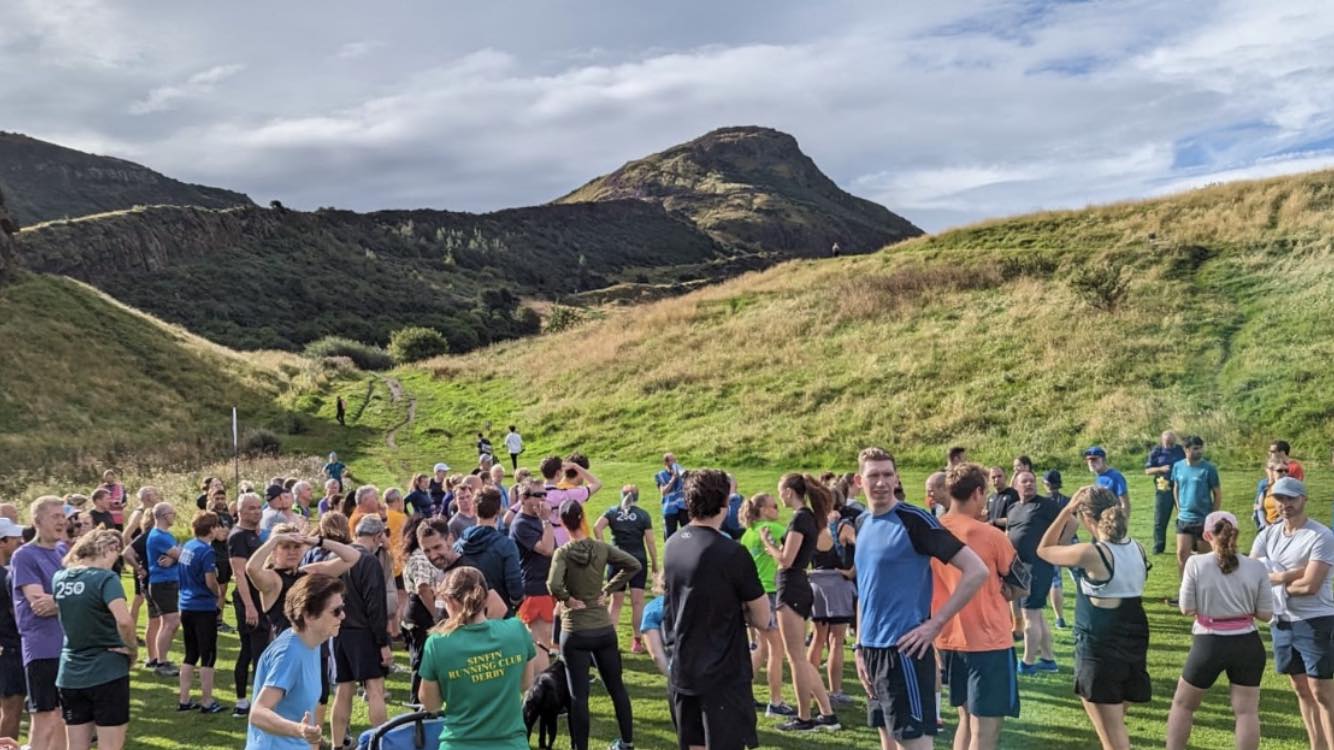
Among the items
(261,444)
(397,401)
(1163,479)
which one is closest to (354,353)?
(397,401)

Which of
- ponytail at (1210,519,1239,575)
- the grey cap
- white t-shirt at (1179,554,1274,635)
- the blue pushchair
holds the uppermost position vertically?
the grey cap

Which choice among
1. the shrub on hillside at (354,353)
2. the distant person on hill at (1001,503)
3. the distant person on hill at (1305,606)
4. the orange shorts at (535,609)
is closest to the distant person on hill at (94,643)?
the orange shorts at (535,609)

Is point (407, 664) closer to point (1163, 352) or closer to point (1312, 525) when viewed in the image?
point (1312, 525)

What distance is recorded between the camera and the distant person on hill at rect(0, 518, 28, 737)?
7.61m

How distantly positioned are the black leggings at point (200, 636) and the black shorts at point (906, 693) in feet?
21.2

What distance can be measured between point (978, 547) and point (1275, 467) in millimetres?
6680

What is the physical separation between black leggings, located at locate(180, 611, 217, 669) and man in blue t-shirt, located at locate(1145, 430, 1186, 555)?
521 inches

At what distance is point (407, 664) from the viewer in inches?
429

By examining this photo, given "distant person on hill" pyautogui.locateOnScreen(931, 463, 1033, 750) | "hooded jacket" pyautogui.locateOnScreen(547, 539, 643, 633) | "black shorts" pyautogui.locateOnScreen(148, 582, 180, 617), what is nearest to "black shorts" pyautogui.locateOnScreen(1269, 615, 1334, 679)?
"distant person on hill" pyautogui.locateOnScreen(931, 463, 1033, 750)

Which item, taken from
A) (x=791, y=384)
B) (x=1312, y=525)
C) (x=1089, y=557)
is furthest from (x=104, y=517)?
(x=791, y=384)

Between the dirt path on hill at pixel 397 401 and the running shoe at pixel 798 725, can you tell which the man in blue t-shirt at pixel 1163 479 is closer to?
the running shoe at pixel 798 725

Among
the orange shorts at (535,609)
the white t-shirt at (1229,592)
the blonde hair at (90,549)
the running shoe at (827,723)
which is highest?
the blonde hair at (90,549)

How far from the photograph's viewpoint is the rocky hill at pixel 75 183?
135m

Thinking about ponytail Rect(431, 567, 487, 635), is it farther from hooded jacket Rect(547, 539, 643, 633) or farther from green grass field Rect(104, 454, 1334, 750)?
green grass field Rect(104, 454, 1334, 750)
